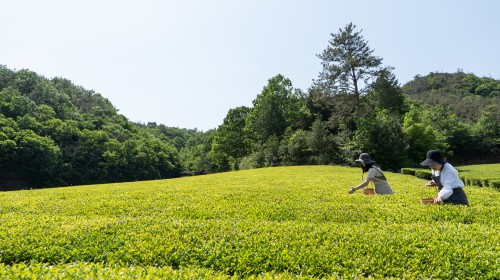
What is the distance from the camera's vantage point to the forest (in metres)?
41.3

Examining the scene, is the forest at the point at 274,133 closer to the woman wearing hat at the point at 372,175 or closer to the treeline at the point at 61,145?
the treeline at the point at 61,145

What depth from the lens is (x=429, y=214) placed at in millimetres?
7914

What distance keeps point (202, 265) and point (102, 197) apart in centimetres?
806

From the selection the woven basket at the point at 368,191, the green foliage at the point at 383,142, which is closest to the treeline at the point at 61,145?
the green foliage at the point at 383,142

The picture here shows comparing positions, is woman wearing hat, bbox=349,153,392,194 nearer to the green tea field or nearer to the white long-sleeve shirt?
the green tea field

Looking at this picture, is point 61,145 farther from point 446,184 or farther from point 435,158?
point 446,184

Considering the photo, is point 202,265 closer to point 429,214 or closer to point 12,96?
point 429,214

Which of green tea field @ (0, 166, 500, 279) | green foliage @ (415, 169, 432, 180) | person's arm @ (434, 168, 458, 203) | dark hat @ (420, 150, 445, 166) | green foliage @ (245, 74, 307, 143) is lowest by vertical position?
green foliage @ (415, 169, 432, 180)

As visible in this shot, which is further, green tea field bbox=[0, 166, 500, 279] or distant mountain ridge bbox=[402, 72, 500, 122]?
distant mountain ridge bbox=[402, 72, 500, 122]

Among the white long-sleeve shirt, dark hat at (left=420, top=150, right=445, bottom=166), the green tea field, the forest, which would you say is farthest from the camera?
the forest

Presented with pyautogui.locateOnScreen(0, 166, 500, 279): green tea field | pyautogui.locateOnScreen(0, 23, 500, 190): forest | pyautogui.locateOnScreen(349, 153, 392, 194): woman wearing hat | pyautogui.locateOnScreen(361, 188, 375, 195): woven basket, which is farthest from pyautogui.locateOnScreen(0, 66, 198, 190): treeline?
pyautogui.locateOnScreen(349, 153, 392, 194): woman wearing hat

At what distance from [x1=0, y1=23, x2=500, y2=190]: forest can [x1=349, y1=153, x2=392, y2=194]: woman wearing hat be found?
28.8 meters

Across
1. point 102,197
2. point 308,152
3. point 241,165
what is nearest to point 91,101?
point 241,165

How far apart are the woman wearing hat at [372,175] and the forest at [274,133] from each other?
28.8m
